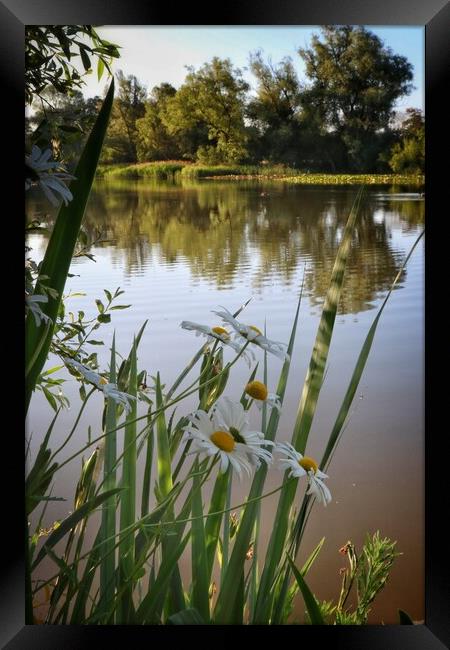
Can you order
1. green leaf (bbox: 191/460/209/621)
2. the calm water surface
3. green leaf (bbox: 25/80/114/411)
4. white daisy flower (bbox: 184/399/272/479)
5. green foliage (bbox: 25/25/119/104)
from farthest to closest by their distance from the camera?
1. the calm water surface
2. green foliage (bbox: 25/25/119/104)
3. green leaf (bbox: 191/460/209/621)
4. green leaf (bbox: 25/80/114/411)
5. white daisy flower (bbox: 184/399/272/479)

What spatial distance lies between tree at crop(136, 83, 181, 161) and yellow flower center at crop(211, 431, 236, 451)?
36.7 inches

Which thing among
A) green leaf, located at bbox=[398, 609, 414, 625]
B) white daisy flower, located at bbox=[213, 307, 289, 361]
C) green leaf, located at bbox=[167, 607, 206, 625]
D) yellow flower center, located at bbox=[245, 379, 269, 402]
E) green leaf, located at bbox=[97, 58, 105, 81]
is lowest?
green leaf, located at bbox=[398, 609, 414, 625]

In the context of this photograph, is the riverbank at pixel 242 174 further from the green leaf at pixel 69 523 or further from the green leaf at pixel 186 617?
the green leaf at pixel 186 617

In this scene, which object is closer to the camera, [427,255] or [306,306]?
[427,255]

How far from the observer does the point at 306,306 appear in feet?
6.12

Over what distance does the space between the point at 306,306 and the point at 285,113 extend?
55 cm

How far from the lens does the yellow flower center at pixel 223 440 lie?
132 cm

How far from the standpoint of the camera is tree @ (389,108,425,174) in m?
1.84

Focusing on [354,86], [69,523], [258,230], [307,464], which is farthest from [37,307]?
[354,86]

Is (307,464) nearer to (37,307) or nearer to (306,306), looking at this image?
(306,306)

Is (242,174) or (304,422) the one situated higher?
(242,174)

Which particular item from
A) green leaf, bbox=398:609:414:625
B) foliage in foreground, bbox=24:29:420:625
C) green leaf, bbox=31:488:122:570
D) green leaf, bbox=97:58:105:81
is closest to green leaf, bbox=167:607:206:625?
foliage in foreground, bbox=24:29:420:625

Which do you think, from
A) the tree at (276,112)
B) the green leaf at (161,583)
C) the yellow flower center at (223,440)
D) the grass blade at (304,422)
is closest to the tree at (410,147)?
the tree at (276,112)

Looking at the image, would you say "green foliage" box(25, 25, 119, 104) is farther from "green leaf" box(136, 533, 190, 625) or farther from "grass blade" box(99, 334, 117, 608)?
"green leaf" box(136, 533, 190, 625)
